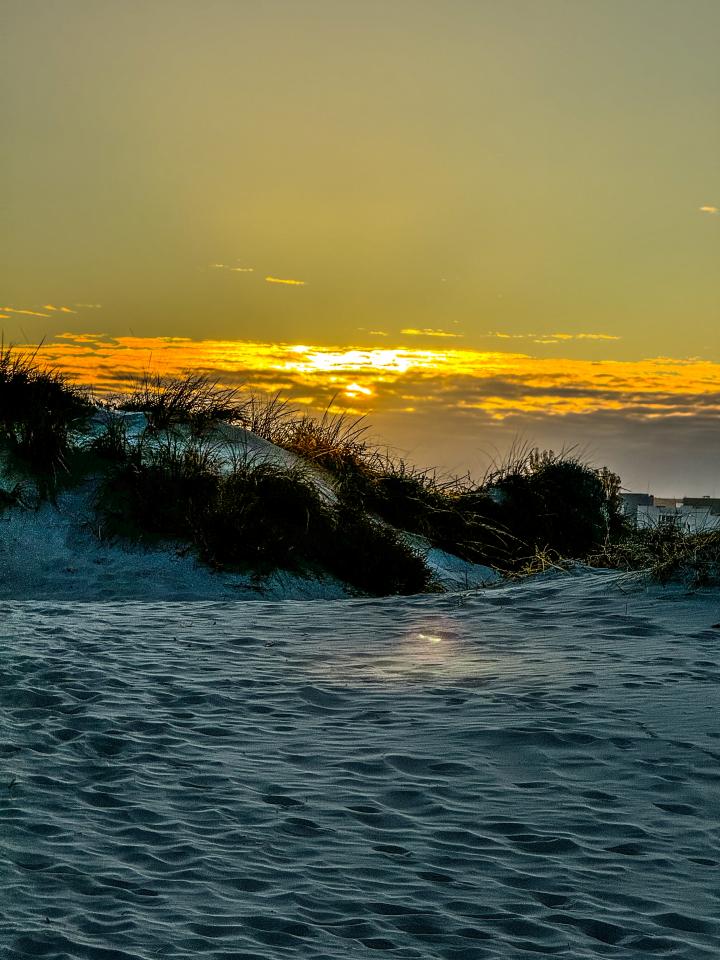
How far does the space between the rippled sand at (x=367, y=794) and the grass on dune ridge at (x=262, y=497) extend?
13.0 ft

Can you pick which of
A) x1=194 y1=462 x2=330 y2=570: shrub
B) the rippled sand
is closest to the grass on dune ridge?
x1=194 y1=462 x2=330 y2=570: shrub

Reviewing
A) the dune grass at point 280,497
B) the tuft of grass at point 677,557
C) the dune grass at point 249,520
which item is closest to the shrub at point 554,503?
the dune grass at point 280,497

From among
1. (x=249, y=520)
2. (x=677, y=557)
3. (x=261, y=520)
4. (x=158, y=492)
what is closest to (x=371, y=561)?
(x=261, y=520)

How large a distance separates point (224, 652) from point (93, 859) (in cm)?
422

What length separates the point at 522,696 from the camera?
21.4 ft

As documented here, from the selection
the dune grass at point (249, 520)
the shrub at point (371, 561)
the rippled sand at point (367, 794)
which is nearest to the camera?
the rippled sand at point (367, 794)

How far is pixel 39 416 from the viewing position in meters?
16.0

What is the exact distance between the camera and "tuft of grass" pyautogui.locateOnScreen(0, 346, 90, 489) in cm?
1559

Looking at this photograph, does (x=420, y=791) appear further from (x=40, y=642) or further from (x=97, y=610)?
(x=97, y=610)

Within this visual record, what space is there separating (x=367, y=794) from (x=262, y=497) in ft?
33.8

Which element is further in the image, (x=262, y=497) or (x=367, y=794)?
(x=262, y=497)

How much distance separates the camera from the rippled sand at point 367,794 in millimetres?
3537

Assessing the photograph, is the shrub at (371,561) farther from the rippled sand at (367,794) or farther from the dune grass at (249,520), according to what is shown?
the rippled sand at (367,794)

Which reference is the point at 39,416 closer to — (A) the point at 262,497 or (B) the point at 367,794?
(A) the point at 262,497
